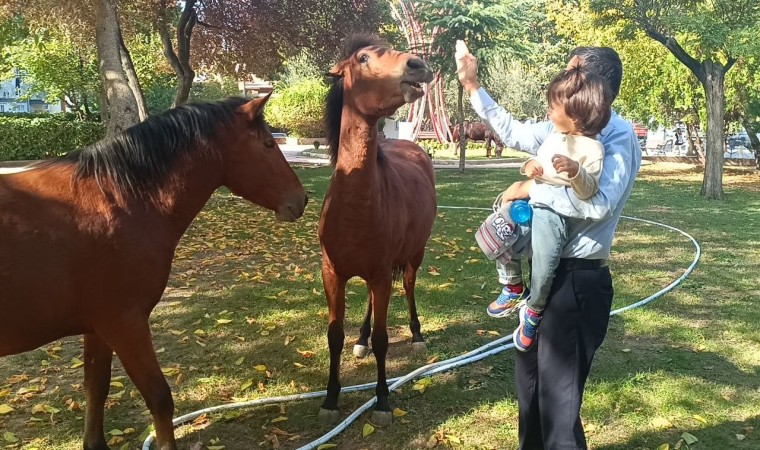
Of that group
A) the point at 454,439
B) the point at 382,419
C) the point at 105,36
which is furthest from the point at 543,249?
the point at 105,36

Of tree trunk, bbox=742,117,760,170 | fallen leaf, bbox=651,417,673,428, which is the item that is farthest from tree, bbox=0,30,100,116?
tree trunk, bbox=742,117,760,170

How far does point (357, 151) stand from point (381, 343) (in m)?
1.30

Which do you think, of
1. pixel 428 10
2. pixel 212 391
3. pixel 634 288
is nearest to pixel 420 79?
pixel 212 391

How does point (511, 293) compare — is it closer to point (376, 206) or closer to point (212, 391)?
point (376, 206)

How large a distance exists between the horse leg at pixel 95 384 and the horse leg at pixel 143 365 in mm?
447

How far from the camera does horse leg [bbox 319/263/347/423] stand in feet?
11.5

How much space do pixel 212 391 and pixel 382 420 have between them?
4.26 ft

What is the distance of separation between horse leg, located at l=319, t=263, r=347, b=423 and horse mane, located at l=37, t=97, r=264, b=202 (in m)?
1.20

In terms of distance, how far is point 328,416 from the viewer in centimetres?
348

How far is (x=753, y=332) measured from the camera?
191 inches

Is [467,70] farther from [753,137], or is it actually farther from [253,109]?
[753,137]

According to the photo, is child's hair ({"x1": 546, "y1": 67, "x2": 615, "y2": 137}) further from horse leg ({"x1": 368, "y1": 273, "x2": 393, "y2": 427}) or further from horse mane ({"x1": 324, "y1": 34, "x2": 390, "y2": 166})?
horse leg ({"x1": 368, "y1": 273, "x2": 393, "y2": 427})

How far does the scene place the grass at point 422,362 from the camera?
3326 mm

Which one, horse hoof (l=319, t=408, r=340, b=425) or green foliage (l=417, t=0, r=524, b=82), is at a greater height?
green foliage (l=417, t=0, r=524, b=82)
